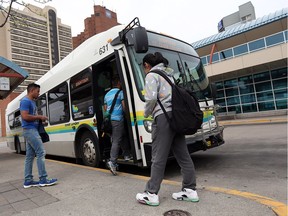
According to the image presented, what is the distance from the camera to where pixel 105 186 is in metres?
4.00

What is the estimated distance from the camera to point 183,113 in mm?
2967

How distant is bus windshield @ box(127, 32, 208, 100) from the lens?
461 centimetres

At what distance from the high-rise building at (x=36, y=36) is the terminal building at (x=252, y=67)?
13805 mm

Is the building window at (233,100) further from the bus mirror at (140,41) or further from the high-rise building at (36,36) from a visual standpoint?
the bus mirror at (140,41)

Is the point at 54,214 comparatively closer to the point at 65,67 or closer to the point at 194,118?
the point at 194,118

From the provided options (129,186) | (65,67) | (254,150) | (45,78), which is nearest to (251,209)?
(129,186)

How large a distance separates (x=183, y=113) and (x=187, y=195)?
103 cm

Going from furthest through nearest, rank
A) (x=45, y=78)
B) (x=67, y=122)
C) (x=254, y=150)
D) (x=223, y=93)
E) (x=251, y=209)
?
(x=223, y=93) < (x=45, y=78) < (x=254, y=150) < (x=67, y=122) < (x=251, y=209)

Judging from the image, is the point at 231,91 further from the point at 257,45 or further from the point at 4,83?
the point at 4,83

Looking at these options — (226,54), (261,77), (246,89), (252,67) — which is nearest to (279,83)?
(261,77)

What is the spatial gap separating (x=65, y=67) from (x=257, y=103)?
19.3 m

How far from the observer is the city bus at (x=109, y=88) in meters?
4.50

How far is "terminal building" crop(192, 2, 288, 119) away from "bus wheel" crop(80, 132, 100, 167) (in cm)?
1558

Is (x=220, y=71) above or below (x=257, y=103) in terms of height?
above
